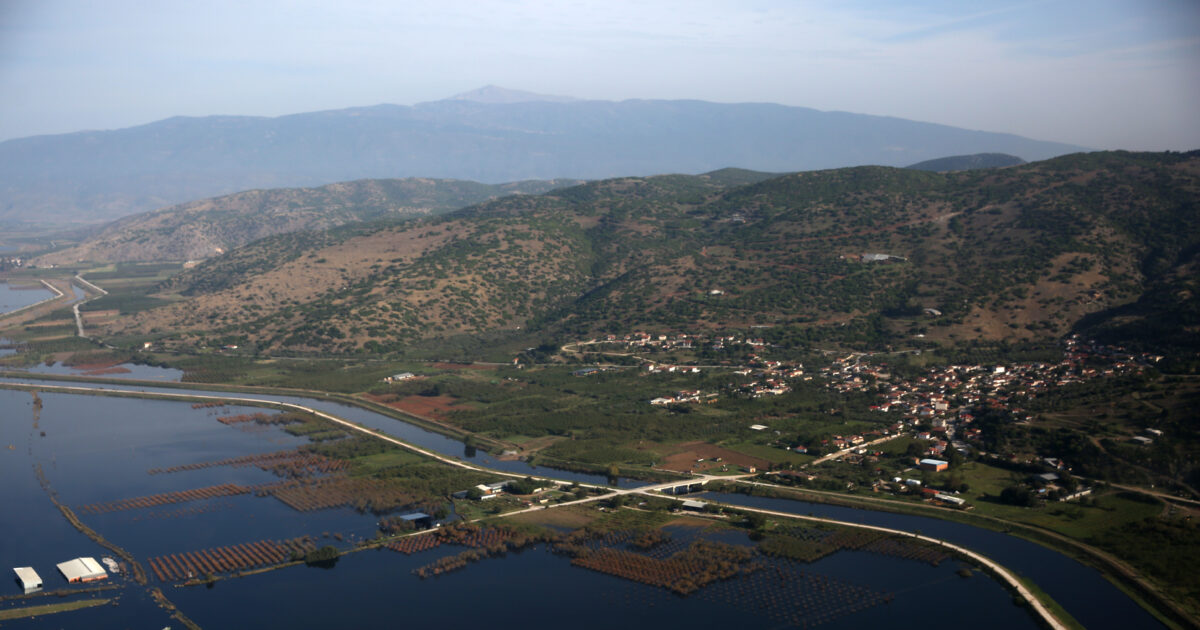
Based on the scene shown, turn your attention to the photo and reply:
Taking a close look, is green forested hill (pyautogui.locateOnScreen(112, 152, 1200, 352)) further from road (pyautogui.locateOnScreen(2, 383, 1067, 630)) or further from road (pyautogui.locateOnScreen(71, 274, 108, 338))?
road (pyautogui.locateOnScreen(2, 383, 1067, 630))

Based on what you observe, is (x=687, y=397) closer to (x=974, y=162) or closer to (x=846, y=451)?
(x=846, y=451)

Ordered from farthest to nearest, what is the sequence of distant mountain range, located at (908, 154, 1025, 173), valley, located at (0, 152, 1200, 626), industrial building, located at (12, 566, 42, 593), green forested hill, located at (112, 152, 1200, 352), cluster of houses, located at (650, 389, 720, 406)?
distant mountain range, located at (908, 154, 1025, 173), green forested hill, located at (112, 152, 1200, 352), cluster of houses, located at (650, 389, 720, 406), valley, located at (0, 152, 1200, 626), industrial building, located at (12, 566, 42, 593)

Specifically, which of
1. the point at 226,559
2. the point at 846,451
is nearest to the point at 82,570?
the point at 226,559

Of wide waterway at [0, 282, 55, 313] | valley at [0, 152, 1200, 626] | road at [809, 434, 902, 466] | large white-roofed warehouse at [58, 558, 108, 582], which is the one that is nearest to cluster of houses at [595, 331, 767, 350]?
valley at [0, 152, 1200, 626]

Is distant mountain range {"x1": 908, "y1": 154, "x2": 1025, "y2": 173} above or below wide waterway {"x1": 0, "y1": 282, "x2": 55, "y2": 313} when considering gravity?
above

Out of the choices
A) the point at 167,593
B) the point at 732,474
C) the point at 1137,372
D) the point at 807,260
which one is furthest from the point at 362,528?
the point at 807,260

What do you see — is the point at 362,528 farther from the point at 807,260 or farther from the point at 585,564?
the point at 807,260
